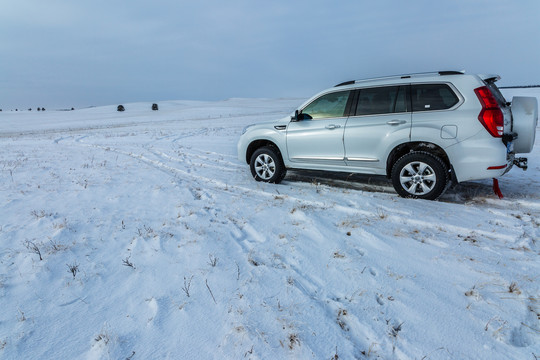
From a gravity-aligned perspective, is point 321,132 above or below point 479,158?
above

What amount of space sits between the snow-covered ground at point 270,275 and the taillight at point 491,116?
1.14m

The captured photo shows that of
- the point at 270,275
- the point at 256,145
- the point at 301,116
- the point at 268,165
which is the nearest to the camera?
the point at 270,275

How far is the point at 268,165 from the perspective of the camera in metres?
6.38

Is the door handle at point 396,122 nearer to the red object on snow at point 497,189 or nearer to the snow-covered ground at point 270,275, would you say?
the snow-covered ground at point 270,275

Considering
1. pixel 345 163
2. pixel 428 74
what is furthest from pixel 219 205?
pixel 428 74

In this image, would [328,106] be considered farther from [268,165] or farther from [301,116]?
[268,165]

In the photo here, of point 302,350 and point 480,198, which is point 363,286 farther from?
point 480,198

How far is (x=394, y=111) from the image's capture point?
504 centimetres

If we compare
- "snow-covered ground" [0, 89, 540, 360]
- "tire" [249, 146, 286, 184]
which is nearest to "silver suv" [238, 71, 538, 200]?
"tire" [249, 146, 286, 184]

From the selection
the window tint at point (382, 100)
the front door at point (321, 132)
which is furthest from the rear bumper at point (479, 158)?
the front door at point (321, 132)

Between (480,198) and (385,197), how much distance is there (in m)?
1.46

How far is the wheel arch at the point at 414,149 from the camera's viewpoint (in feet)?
15.6

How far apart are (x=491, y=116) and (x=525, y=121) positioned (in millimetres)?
911

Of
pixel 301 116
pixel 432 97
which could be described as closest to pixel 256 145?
pixel 301 116
